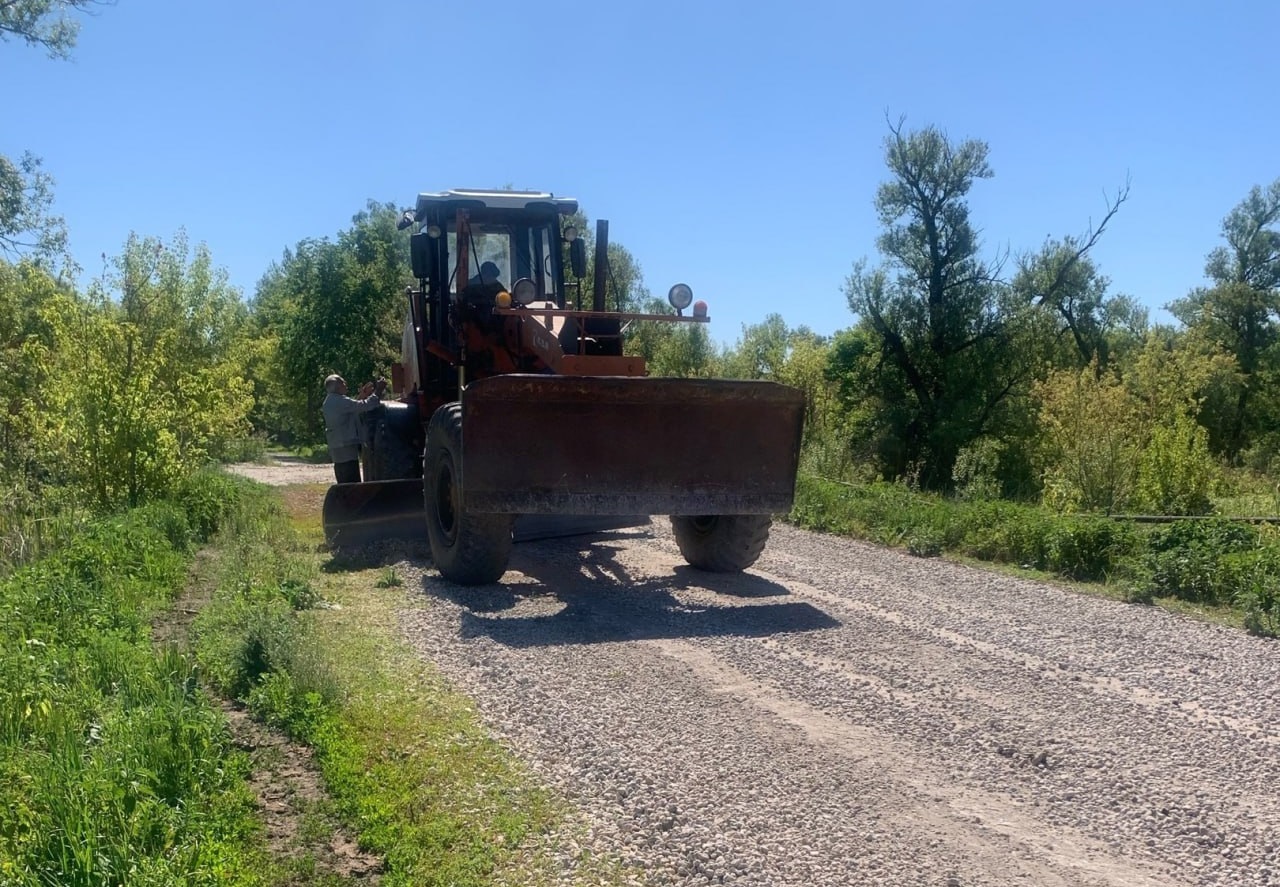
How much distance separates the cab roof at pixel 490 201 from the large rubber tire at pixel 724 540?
331 cm

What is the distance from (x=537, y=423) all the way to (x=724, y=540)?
2.16m

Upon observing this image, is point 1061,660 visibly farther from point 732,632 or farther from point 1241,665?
point 732,632

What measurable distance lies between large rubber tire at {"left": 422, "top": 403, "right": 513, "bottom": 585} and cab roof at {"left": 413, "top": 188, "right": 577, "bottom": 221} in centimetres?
239

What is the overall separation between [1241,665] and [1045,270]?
28.5 m

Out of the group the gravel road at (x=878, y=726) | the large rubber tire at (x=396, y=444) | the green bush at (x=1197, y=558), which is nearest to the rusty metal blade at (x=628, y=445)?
the gravel road at (x=878, y=726)

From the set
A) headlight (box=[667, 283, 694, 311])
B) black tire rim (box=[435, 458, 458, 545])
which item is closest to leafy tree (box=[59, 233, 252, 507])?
black tire rim (box=[435, 458, 458, 545])

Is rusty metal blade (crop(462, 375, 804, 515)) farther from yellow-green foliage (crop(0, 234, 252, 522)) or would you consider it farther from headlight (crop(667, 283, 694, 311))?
yellow-green foliage (crop(0, 234, 252, 522))

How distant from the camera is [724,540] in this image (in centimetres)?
941

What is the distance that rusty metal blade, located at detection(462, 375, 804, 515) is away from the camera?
810 cm

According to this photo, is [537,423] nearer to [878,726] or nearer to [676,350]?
[878,726]

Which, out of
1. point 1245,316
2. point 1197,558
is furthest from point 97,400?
point 1245,316

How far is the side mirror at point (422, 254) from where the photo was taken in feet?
32.9

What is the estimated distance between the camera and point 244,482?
1792 centimetres

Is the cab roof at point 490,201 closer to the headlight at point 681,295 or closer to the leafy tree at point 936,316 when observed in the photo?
the headlight at point 681,295
